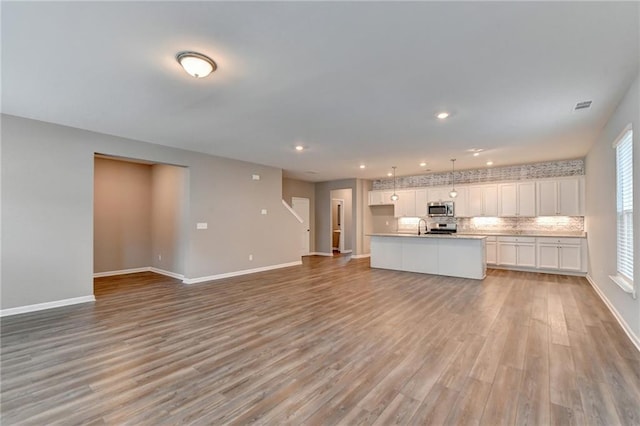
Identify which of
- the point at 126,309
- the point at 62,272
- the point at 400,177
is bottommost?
the point at 126,309

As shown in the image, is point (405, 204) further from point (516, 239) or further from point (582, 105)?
point (582, 105)

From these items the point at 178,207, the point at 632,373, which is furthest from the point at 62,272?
the point at 632,373

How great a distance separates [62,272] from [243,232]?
3.40 meters

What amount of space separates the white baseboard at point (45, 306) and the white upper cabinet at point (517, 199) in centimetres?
924

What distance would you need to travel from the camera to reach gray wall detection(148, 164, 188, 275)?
6359 millimetres

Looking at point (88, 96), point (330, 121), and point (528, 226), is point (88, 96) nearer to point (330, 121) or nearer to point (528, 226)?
point (330, 121)

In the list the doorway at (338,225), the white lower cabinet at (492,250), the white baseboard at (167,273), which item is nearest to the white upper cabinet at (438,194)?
the white lower cabinet at (492,250)

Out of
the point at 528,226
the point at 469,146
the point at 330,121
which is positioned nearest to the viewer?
the point at 330,121

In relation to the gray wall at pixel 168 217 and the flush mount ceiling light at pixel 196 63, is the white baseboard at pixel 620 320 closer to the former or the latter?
the flush mount ceiling light at pixel 196 63

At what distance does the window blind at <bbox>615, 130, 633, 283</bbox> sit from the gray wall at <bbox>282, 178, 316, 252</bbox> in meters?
8.13

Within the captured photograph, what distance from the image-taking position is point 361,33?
224 cm

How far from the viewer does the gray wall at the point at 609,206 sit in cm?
298

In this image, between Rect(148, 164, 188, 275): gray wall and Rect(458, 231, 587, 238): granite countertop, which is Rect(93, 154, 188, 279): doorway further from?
Rect(458, 231, 587, 238): granite countertop

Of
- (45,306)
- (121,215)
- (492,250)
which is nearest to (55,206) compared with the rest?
(45,306)
